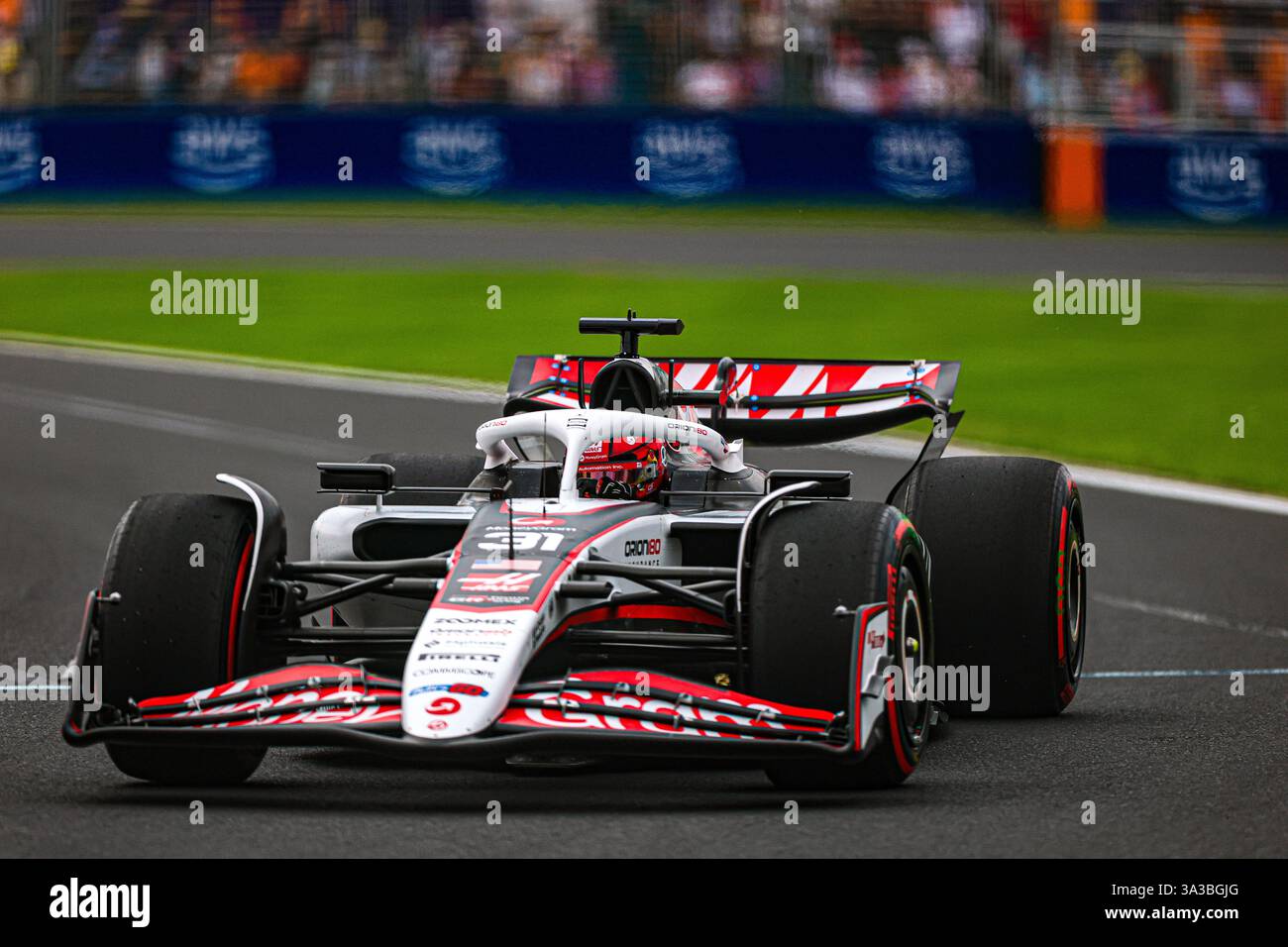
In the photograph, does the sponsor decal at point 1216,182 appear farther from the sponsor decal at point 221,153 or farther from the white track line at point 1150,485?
the white track line at point 1150,485

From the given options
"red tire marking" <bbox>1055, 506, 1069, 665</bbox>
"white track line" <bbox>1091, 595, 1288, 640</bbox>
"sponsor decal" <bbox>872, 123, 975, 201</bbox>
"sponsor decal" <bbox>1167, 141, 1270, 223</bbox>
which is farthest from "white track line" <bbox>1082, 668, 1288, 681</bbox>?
"sponsor decal" <bbox>1167, 141, 1270, 223</bbox>

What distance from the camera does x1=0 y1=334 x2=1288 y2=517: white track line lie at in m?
14.6

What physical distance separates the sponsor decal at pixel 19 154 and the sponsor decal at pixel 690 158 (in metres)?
7.45

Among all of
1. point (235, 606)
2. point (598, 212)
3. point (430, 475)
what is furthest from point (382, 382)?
point (235, 606)

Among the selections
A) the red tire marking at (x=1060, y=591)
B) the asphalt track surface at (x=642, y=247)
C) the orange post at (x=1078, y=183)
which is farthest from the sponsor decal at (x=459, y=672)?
the orange post at (x=1078, y=183)

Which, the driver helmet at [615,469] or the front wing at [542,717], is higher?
the driver helmet at [615,469]

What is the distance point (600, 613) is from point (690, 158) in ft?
67.1

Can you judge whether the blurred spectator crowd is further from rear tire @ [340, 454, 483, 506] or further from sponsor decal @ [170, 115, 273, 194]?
rear tire @ [340, 454, 483, 506]

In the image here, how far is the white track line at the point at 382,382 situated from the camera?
47.8 feet

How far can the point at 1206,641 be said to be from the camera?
10.2 meters

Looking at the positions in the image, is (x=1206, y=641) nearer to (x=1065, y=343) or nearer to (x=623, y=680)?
(x=623, y=680)

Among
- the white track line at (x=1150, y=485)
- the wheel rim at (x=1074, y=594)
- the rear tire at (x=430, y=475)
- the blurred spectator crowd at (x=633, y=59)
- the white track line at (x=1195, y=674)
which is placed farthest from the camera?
the blurred spectator crowd at (x=633, y=59)

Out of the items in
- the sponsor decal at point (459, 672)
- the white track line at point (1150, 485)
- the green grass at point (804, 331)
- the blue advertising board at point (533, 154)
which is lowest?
the green grass at point (804, 331)

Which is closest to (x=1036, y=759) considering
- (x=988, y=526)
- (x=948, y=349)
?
(x=988, y=526)
